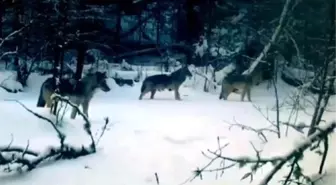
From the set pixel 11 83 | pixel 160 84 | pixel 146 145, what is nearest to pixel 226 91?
pixel 160 84

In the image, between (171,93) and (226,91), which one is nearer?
(226,91)

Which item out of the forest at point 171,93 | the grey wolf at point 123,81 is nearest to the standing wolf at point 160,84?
the forest at point 171,93

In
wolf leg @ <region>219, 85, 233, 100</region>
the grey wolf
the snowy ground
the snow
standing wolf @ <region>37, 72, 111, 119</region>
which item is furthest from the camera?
the grey wolf

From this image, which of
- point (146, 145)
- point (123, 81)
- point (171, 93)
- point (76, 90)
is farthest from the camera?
point (123, 81)

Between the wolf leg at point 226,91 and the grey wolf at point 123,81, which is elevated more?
the wolf leg at point 226,91

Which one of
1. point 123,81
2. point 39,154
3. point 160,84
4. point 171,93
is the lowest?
point 171,93

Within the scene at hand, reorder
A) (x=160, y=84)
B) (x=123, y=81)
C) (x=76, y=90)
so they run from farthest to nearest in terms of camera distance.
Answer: (x=123, y=81) < (x=160, y=84) < (x=76, y=90)

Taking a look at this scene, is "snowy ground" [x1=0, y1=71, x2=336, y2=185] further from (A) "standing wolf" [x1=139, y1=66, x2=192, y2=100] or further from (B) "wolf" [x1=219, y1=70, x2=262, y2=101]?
(A) "standing wolf" [x1=139, y1=66, x2=192, y2=100]

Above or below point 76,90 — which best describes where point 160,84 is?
below

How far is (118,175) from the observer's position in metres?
6.43

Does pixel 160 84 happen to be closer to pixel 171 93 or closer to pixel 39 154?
pixel 171 93

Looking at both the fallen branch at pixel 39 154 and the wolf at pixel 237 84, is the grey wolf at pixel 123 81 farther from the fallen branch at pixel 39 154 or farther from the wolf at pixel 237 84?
the fallen branch at pixel 39 154

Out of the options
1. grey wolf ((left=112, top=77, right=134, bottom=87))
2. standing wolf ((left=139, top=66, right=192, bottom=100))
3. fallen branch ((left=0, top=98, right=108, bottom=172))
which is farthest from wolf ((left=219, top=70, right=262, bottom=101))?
fallen branch ((left=0, top=98, right=108, bottom=172))

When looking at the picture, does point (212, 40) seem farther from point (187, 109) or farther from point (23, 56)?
point (187, 109)
